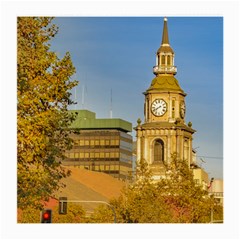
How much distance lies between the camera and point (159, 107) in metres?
128

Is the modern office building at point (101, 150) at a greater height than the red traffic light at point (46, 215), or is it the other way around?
the modern office building at point (101, 150)

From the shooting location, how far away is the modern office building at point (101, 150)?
186000 millimetres

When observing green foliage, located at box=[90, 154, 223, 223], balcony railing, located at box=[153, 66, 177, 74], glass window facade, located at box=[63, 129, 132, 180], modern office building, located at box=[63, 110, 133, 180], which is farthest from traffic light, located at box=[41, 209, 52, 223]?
glass window facade, located at box=[63, 129, 132, 180]

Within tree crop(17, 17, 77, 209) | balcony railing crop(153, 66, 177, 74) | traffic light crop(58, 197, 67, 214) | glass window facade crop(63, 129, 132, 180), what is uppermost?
balcony railing crop(153, 66, 177, 74)

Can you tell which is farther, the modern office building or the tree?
the modern office building

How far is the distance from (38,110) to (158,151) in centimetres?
8853

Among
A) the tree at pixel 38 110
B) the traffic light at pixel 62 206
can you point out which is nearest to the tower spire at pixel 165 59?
the traffic light at pixel 62 206

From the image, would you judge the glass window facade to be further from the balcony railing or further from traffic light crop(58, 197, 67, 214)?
traffic light crop(58, 197, 67, 214)

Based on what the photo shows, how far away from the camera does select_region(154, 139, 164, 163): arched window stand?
129 meters

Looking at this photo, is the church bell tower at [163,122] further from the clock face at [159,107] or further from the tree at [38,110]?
the tree at [38,110]

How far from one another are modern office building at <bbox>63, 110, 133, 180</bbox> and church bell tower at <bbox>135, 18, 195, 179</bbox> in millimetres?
55937

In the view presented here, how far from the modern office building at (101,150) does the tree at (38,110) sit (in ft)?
465
